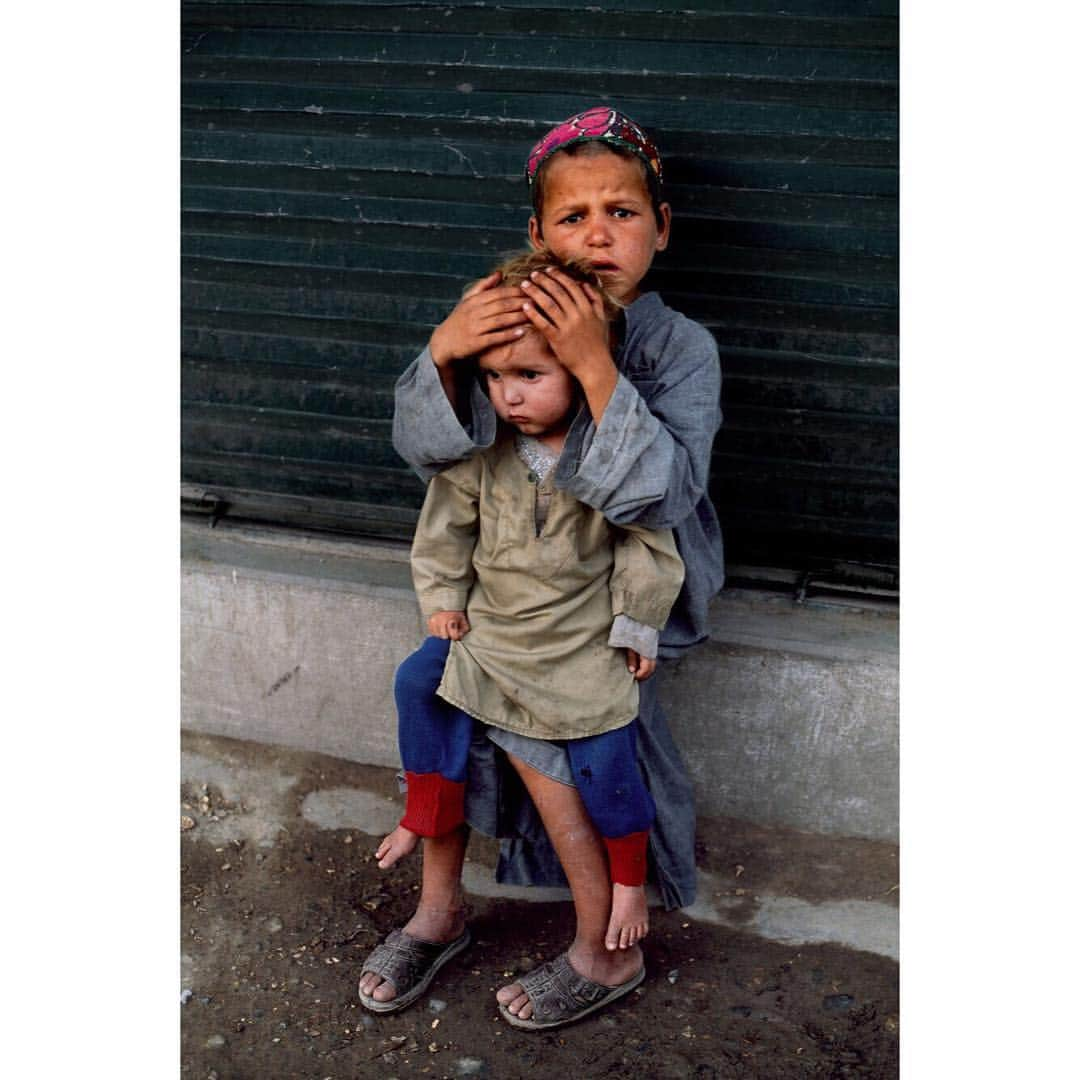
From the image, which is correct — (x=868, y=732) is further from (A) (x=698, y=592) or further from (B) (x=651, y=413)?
(B) (x=651, y=413)

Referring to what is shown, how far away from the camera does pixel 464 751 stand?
2.88 meters

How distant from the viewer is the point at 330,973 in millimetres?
3096

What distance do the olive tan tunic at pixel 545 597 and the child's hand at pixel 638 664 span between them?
1.1 inches

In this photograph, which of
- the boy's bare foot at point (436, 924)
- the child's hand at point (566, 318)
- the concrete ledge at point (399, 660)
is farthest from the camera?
the concrete ledge at point (399, 660)

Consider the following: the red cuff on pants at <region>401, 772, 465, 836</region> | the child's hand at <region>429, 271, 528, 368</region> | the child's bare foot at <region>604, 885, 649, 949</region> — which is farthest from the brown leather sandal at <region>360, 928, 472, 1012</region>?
the child's hand at <region>429, 271, 528, 368</region>

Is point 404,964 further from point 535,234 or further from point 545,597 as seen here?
point 535,234

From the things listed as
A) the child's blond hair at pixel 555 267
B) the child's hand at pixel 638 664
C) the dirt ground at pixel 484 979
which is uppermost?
the child's blond hair at pixel 555 267

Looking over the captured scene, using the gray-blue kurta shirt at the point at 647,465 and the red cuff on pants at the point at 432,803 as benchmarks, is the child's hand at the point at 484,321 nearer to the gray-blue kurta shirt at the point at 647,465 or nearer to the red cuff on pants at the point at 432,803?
the gray-blue kurta shirt at the point at 647,465

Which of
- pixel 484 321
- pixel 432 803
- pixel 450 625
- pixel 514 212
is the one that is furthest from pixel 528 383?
pixel 432 803

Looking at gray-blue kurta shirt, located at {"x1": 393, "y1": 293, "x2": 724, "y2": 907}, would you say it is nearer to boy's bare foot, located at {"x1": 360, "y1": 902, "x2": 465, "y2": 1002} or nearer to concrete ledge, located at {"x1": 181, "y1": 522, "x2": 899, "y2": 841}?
boy's bare foot, located at {"x1": 360, "y1": 902, "x2": 465, "y2": 1002}

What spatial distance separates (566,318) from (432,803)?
1.09 m

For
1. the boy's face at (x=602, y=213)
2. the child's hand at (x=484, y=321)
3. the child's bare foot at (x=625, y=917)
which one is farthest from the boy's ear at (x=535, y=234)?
the child's bare foot at (x=625, y=917)

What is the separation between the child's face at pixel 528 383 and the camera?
2.53m

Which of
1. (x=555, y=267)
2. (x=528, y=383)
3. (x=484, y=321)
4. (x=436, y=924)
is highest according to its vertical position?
(x=555, y=267)
